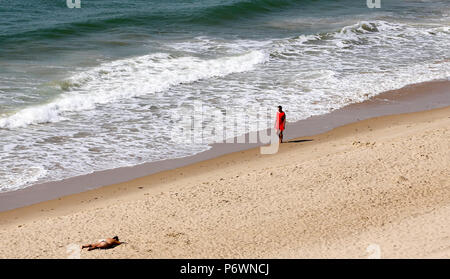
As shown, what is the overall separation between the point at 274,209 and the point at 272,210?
6cm

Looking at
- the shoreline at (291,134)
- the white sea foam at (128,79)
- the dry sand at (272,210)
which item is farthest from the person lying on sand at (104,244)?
the white sea foam at (128,79)

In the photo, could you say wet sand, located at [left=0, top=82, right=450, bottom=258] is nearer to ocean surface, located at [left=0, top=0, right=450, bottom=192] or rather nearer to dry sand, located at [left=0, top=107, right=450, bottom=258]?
dry sand, located at [left=0, top=107, right=450, bottom=258]

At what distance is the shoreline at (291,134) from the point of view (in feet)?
39.7

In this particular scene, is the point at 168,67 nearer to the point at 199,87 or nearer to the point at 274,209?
the point at 199,87

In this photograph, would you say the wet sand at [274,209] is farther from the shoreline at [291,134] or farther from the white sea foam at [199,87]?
the white sea foam at [199,87]

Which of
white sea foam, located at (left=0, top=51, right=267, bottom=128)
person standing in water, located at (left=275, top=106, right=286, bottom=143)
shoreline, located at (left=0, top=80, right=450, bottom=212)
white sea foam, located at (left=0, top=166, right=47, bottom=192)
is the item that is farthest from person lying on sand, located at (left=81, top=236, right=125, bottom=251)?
white sea foam, located at (left=0, top=51, right=267, bottom=128)

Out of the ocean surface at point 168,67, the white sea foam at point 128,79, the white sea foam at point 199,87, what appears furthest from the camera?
the white sea foam at point 128,79

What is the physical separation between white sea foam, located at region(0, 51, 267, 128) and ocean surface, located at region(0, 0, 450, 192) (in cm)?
4

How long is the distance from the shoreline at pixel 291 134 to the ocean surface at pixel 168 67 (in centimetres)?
33

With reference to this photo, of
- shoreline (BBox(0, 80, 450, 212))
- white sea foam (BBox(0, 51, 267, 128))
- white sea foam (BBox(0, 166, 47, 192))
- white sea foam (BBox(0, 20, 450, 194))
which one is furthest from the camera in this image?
white sea foam (BBox(0, 51, 267, 128))

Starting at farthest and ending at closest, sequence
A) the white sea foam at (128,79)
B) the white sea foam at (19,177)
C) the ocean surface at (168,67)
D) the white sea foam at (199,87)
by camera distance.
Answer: the white sea foam at (128,79) < the ocean surface at (168,67) < the white sea foam at (199,87) < the white sea foam at (19,177)

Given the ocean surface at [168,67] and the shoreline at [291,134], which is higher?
the ocean surface at [168,67]

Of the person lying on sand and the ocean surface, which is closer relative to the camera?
the person lying on sand

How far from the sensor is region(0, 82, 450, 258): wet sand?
949cm
